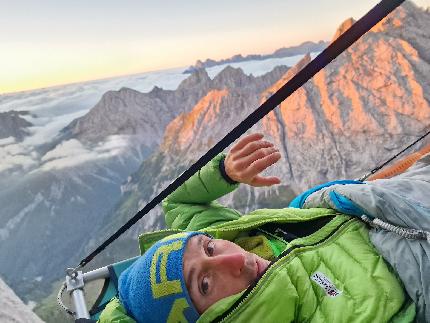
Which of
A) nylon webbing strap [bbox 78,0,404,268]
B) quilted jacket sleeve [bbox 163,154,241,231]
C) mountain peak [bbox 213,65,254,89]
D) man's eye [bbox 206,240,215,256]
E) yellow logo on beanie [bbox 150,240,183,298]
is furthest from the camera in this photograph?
mountain peak [bbox 213,65,254,89]

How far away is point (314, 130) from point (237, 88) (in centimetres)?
6304

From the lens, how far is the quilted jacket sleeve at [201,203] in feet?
8.31

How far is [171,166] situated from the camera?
557 feet

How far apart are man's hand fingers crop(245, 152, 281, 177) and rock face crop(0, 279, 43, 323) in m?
2.06

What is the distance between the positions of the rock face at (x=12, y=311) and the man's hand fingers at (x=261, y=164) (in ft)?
6.77

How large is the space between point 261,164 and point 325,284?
59cm

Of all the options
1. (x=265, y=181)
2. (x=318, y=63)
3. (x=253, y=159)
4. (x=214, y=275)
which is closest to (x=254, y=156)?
(x=253, y=159)

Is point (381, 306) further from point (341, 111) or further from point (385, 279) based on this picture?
point (341, 111)

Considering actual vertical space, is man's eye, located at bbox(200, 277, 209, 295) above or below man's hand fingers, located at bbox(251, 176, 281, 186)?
below

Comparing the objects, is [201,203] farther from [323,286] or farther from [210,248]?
[323,286]

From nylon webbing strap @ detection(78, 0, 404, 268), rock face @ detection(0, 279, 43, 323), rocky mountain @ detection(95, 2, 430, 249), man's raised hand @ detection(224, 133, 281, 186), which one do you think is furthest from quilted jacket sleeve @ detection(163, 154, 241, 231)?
rocky mountain @ detection(95, 2, 430, 249)

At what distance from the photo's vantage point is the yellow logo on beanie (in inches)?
68.2

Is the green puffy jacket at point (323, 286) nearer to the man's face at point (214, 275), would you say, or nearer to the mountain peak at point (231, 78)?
the man's face at point (214, 275)

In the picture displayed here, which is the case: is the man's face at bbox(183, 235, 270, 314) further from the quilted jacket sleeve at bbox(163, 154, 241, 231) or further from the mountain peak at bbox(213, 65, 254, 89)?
the mountain peak at bbox(213, 65, 254, 89)
